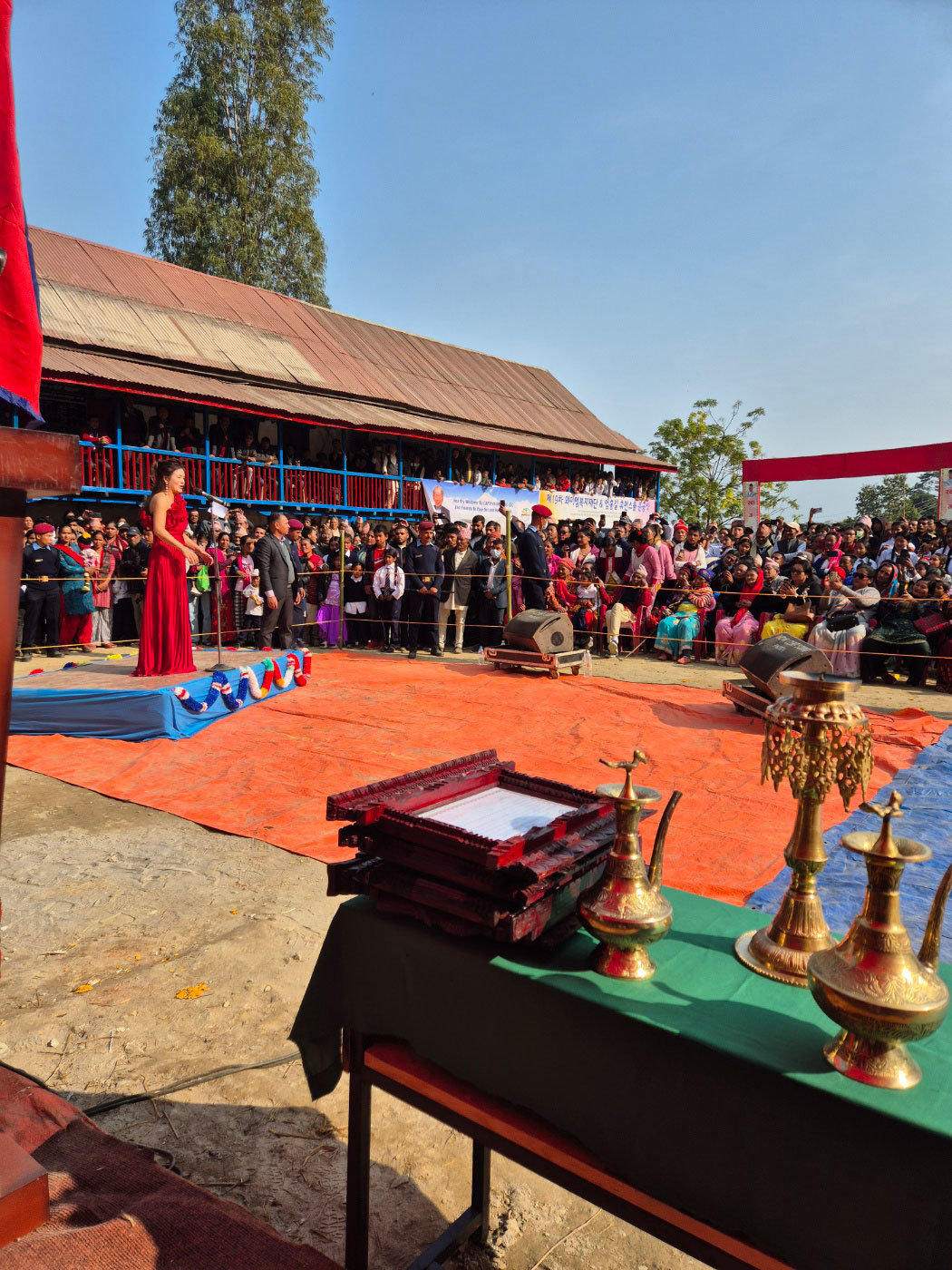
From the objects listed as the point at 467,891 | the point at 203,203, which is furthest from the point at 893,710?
the point at 203,203

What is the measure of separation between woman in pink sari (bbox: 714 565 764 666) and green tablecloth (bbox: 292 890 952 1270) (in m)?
8.98

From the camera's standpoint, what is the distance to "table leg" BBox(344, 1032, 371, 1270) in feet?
5.36

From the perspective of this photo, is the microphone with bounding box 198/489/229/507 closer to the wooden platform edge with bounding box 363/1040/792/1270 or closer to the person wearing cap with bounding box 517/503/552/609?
the person wearing cap with bounding box 517/503/552/609

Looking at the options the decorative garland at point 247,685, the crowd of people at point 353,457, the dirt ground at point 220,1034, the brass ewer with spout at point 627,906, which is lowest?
the dirt ground at point 220,1034

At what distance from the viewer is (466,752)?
555 cm

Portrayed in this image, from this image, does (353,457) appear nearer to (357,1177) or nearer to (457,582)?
(457,582)

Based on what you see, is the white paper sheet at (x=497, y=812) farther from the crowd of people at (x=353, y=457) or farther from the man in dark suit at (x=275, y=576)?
the crowd of people at (x=353, y=457)

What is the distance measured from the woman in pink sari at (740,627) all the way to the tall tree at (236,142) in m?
17.8

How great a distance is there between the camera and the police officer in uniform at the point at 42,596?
9414 mm

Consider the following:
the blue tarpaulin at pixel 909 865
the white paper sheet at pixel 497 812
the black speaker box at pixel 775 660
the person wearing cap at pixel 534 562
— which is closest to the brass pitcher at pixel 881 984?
the white paper sheet at pixel 497 812

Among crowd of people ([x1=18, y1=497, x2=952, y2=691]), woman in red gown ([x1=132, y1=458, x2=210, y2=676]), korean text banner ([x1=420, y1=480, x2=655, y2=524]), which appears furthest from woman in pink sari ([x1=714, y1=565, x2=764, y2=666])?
korean text banner ([x1=420, y1=480, x2=655, y2=524])

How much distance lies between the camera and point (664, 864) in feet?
12.5

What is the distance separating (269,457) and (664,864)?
43.1ft

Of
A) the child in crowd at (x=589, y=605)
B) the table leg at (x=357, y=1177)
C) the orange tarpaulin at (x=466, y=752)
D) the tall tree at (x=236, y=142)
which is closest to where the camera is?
the table leg at (x=357, y=1177)
